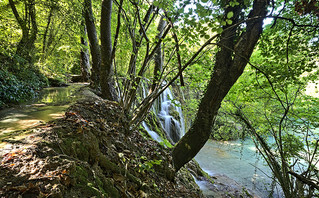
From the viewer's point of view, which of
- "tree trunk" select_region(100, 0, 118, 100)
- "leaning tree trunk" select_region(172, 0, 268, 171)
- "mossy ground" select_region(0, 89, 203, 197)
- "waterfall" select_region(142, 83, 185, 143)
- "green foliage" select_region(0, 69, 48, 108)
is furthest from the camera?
"waterfall" select_region(142, 83, 185, 143)

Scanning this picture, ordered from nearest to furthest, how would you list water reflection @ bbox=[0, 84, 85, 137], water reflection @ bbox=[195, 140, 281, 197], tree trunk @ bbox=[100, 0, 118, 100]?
water reflection @ bbox=[0, 84, 85, 137], tree trunk @ bbox=[100, 0, 118, 100], water reflection @ bbox=[195, 140, 281, 197]

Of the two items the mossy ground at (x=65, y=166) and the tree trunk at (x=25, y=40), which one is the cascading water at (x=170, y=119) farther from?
the tree trunk at (x=25, y=40)

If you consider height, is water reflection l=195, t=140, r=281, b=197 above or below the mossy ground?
below

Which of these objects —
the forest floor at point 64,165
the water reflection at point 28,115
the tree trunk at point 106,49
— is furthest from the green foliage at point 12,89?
the forest floor at point 64,165

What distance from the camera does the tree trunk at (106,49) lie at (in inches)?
167

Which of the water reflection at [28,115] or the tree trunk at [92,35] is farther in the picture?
the tree trunk at [92,35]

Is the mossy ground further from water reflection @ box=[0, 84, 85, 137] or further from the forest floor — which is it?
water reflection @ box=[0, 84, 85, 137]

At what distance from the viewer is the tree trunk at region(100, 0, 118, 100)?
425 centimetres

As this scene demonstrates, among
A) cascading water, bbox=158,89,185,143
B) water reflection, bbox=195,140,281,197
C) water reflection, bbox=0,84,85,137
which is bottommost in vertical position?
water reflection, bbox=195,140,281,197

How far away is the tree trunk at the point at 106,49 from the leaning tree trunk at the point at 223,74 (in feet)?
8.86

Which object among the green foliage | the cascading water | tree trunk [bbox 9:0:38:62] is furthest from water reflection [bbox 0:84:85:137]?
the cascading water

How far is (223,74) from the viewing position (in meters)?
3.35

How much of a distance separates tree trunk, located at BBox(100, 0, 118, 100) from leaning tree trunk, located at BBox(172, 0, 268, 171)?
106 inches

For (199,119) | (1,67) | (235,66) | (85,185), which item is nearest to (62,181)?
(85,185)
